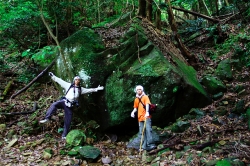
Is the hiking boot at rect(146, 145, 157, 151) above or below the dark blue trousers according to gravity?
below

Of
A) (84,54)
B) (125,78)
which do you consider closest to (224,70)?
(125,78)

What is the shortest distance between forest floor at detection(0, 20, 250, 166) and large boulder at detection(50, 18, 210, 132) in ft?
2.51

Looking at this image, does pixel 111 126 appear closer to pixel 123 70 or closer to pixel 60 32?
pixel 123 70

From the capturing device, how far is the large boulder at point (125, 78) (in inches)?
289

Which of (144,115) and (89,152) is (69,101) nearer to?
(89,152)

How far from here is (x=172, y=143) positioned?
20.0ft

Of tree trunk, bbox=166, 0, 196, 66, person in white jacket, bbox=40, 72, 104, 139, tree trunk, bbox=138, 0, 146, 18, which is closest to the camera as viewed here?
person in white jacket, bbox=40, 72, 104, 139

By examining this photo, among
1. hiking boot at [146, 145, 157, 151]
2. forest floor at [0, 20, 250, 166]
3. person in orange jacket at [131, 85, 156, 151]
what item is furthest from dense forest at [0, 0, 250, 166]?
person in orange jacket at [131, 85, 156, 151]

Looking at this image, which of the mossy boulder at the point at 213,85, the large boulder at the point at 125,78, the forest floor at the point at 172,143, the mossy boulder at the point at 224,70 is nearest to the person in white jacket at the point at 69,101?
the large boulder at the point at 125,78

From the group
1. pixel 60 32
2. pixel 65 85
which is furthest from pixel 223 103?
pixel 60 32

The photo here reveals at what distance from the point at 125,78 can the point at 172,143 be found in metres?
2.53

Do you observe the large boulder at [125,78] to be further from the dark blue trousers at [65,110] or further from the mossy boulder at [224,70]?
the mossy boulder at [224,70]

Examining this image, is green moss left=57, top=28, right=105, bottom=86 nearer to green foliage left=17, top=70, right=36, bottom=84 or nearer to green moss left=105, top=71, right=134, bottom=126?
green moss left=105, top=71, right=134, bottom=126

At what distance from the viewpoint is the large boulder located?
734cm
